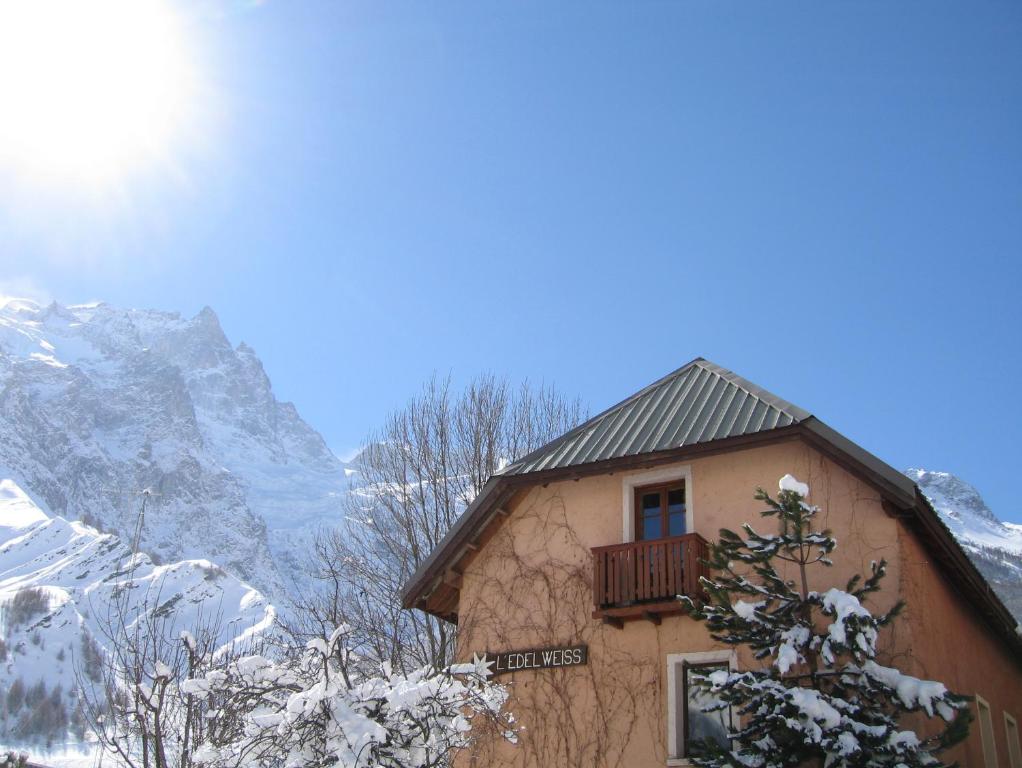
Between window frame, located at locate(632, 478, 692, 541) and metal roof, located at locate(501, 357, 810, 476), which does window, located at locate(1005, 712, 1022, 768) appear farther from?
metal roof, located at locate(501, 357, 810, 476)

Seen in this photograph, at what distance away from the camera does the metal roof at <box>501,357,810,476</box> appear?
16.5 m

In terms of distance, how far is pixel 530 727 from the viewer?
54.2 feet

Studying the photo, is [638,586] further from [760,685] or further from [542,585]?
[760,685]

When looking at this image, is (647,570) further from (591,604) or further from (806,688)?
(806,688)

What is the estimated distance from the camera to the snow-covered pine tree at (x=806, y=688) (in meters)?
12.0

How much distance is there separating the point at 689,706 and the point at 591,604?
224 centimetres

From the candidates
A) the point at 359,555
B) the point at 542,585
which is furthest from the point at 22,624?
the point at 542,585

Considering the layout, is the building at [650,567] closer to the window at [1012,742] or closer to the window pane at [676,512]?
the window pane at [676,512]

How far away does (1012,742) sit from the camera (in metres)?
19.7

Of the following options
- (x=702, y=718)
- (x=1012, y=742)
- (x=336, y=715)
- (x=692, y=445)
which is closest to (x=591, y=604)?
(x=702, y=718)

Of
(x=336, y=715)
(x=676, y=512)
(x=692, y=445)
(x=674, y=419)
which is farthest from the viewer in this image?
(x=674, y=419)

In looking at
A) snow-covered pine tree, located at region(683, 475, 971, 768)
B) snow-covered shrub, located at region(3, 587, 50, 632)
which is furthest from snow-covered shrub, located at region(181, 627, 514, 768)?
snow-covered shrub, located at region(3, 587, 50, 632)

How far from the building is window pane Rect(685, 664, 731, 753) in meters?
0.06

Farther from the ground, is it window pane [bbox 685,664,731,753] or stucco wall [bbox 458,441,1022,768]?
stucco wall [bbox 458,441,1022,768]
